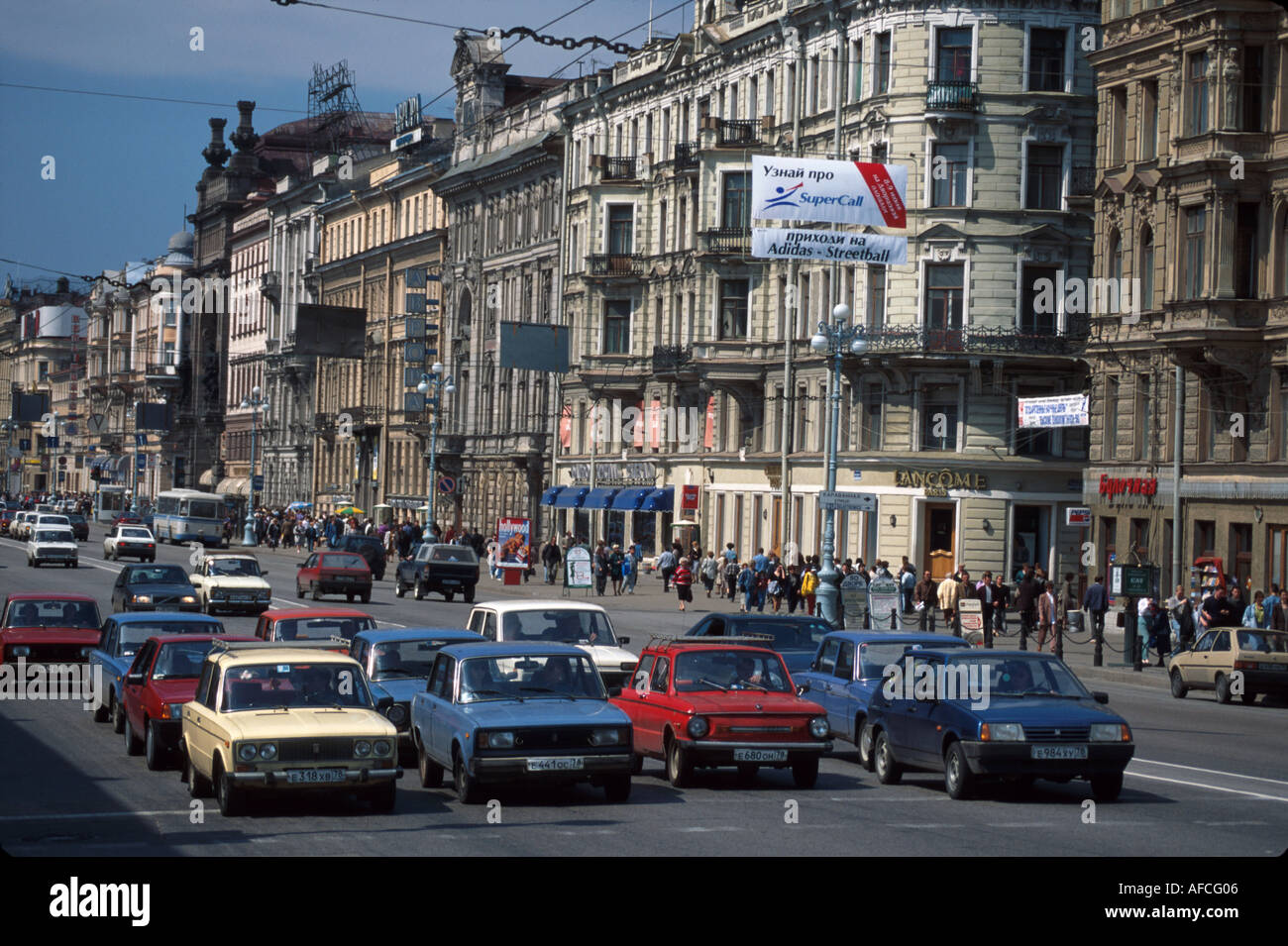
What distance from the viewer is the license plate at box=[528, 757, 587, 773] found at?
55.3 ft

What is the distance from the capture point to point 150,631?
23.5 m

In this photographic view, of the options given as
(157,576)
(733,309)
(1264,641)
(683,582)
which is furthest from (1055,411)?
(157,576)

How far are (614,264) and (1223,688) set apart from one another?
1825 inches

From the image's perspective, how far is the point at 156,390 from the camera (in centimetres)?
16000

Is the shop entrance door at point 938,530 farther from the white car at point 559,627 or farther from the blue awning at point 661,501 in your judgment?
the white car at point 559,627

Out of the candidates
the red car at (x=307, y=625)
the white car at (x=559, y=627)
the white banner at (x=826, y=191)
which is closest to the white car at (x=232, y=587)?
the white banner at (x=826, y=191)

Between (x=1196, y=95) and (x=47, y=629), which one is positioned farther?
(x=1196, y=95)

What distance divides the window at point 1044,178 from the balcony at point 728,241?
35.6 feet

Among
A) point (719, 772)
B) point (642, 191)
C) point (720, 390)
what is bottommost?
point (719, 772)

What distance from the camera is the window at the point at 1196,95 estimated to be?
4597 cm

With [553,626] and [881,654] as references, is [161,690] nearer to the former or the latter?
[553,626]

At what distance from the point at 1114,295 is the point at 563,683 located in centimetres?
3571

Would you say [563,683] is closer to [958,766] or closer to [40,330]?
[958,766]

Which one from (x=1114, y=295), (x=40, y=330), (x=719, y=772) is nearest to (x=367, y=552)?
(x=1114, y=295)
